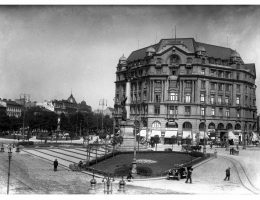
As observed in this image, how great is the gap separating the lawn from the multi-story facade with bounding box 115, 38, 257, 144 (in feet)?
84.2

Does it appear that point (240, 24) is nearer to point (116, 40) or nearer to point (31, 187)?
point (116, 40)

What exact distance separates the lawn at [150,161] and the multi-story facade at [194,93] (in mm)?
25651

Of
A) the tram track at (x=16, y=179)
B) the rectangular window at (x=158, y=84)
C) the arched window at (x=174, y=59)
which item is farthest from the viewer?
the rectangular window at (x=158, y=84)

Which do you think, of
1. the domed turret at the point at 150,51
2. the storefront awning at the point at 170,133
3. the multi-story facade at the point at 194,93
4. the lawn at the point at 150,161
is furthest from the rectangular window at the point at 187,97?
the lawn at the point at 150,161

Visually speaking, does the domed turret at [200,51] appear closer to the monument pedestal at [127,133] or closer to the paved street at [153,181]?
the monument pedestal at [127,133]

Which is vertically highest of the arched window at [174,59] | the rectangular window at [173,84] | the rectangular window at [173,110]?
the arched window at [174,59]

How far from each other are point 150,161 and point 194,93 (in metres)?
33.4

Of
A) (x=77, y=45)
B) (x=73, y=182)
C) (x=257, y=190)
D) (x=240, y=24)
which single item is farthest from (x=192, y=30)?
(x=73, y=182)

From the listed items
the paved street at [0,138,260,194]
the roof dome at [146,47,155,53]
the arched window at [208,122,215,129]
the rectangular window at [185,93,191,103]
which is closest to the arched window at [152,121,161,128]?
the rectangular window at [185,93,191,103]

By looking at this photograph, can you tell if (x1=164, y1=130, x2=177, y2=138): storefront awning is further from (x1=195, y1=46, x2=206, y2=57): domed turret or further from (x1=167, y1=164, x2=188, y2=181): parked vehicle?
(x1=167, y1=164, x2=188, y2=181): parked vehicle

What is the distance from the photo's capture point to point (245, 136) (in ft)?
209

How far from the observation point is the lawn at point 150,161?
3059cm

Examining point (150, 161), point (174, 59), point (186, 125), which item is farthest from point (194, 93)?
point (150, 161)

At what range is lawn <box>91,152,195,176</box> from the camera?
30.6m
